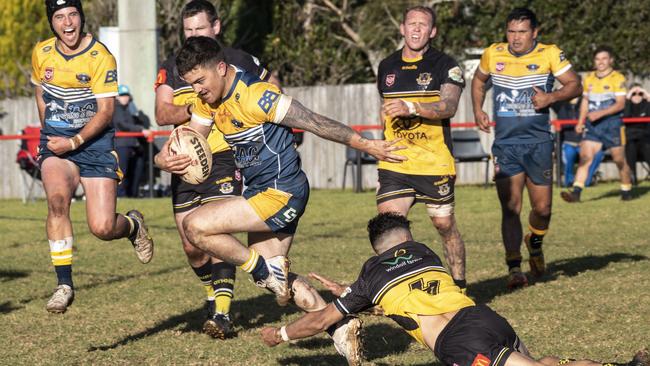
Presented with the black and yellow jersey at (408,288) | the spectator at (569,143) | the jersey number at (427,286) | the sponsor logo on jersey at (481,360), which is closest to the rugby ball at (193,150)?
the black and yellow jersey at (408,288)

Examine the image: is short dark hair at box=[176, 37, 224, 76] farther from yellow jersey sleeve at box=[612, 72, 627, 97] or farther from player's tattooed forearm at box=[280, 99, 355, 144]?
yellow jersey sleeve at box=[612, 72, 627, 97]

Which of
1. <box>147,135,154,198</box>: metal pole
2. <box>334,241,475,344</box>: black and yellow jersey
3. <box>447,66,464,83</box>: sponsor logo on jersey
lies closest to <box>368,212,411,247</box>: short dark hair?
<box>334,241,475,344</box>: black and yellow jersey

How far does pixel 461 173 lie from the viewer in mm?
25281

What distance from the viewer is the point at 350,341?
7.20 metres

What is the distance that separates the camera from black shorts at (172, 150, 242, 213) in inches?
358

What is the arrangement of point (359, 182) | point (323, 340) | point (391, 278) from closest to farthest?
point (391, 278), point (323, 340), point (359, 182)

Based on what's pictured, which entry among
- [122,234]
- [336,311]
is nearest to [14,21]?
[122,234]

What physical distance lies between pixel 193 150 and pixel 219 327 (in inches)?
61.5

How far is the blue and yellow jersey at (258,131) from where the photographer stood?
7.54 meters

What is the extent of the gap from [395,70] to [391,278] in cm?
343

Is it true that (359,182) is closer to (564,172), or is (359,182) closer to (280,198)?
(564,172)

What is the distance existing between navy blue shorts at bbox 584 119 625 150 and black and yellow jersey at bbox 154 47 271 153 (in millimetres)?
11315

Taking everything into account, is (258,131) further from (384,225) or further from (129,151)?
(129,151)

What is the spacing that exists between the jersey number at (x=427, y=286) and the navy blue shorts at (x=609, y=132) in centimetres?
1325
